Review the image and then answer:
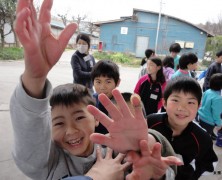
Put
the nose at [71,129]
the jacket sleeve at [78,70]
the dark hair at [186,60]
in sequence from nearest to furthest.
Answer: the nose at [71,129], the jacket sleeve at [78,70], the dark hair at [186,60]

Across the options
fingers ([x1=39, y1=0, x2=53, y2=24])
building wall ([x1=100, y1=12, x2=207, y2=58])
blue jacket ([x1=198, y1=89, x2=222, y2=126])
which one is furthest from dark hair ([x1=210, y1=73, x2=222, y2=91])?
building wall ([x1=100, y1=12, x2=207, y2=58])

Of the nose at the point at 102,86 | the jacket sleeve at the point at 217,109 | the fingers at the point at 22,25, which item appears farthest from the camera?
the jacket sleeve at the point at 217,109

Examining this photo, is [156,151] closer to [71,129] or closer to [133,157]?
[133,157]

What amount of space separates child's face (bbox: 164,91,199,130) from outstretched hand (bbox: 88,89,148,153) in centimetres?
82

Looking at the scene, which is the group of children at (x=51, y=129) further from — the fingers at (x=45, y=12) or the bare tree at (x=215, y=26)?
the bare tree at (x=215, y=26)

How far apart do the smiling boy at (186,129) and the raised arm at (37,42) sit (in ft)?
3.30

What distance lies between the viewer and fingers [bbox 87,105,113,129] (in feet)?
2.31

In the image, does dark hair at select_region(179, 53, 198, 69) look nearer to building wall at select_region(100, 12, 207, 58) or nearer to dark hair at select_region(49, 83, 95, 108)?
dark hair at select_region(49, 83, 95, 108)

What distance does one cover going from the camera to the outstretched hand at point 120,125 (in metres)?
0.70

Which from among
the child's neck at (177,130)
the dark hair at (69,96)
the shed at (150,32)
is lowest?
the child's neck at (177,130)

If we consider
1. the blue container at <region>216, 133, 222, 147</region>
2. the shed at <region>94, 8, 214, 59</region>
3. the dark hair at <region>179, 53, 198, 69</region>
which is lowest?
the blue container at <region>216, 133, 222, 147</region>

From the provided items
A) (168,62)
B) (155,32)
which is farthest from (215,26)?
(168,62)

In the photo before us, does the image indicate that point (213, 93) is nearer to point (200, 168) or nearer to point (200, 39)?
point (200, 168)

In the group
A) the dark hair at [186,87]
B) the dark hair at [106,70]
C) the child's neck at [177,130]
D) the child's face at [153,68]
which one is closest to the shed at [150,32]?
the child's face at [153,68]
